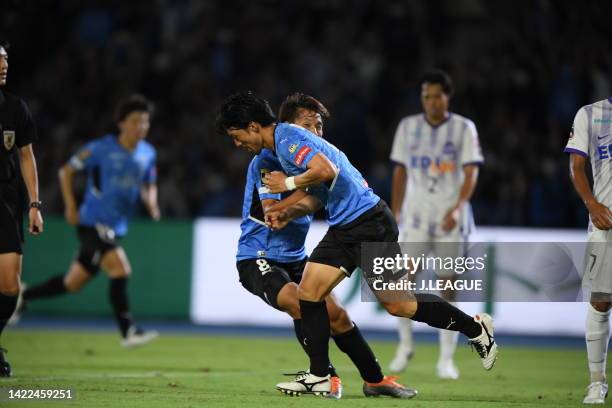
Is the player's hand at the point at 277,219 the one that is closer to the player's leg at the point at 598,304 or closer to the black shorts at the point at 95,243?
the player's leg at the point at 598,304

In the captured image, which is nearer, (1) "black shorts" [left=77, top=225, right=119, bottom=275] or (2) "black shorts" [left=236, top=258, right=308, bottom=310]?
(2) "black shorts" [left=236, top=258, right=308, bottom=310]

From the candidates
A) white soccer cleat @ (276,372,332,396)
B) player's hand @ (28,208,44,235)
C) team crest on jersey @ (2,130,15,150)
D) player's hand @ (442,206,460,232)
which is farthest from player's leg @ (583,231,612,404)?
team crest on jersey @ (2,130,15,150)

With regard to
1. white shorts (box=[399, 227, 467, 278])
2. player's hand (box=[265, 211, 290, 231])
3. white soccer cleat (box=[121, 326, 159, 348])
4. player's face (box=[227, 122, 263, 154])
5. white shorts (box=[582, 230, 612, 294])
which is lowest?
white soccer cleat (box=[121, 326, 159, 348])

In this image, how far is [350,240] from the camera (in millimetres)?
7129

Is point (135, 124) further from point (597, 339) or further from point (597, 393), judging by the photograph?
point (597, 393)

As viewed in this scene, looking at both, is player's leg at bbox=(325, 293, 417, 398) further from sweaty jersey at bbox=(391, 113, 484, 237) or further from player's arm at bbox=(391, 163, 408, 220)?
player's arm at bbox=(391, 163, 408, 220)

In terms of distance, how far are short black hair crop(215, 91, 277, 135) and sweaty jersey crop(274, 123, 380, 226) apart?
14 centimetres

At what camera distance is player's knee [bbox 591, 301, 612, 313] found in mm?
7422

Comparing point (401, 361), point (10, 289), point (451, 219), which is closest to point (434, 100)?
point (451, 219)

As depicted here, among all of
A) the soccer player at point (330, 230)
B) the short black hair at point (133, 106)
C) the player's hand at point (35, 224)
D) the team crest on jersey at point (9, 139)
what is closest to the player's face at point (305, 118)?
the soccer player at point (330, 230)

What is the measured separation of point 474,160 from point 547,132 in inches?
268

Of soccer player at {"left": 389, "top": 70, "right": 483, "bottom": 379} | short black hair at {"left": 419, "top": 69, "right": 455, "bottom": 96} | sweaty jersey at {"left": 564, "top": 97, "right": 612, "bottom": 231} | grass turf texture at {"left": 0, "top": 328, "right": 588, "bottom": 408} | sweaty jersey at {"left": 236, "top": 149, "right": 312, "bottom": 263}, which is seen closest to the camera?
grass turf texture at {"left": 0, "top": 328, "right": 588, "bottom": 408}

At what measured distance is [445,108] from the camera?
1011cm

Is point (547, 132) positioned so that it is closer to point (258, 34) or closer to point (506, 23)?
point (506, 23)
